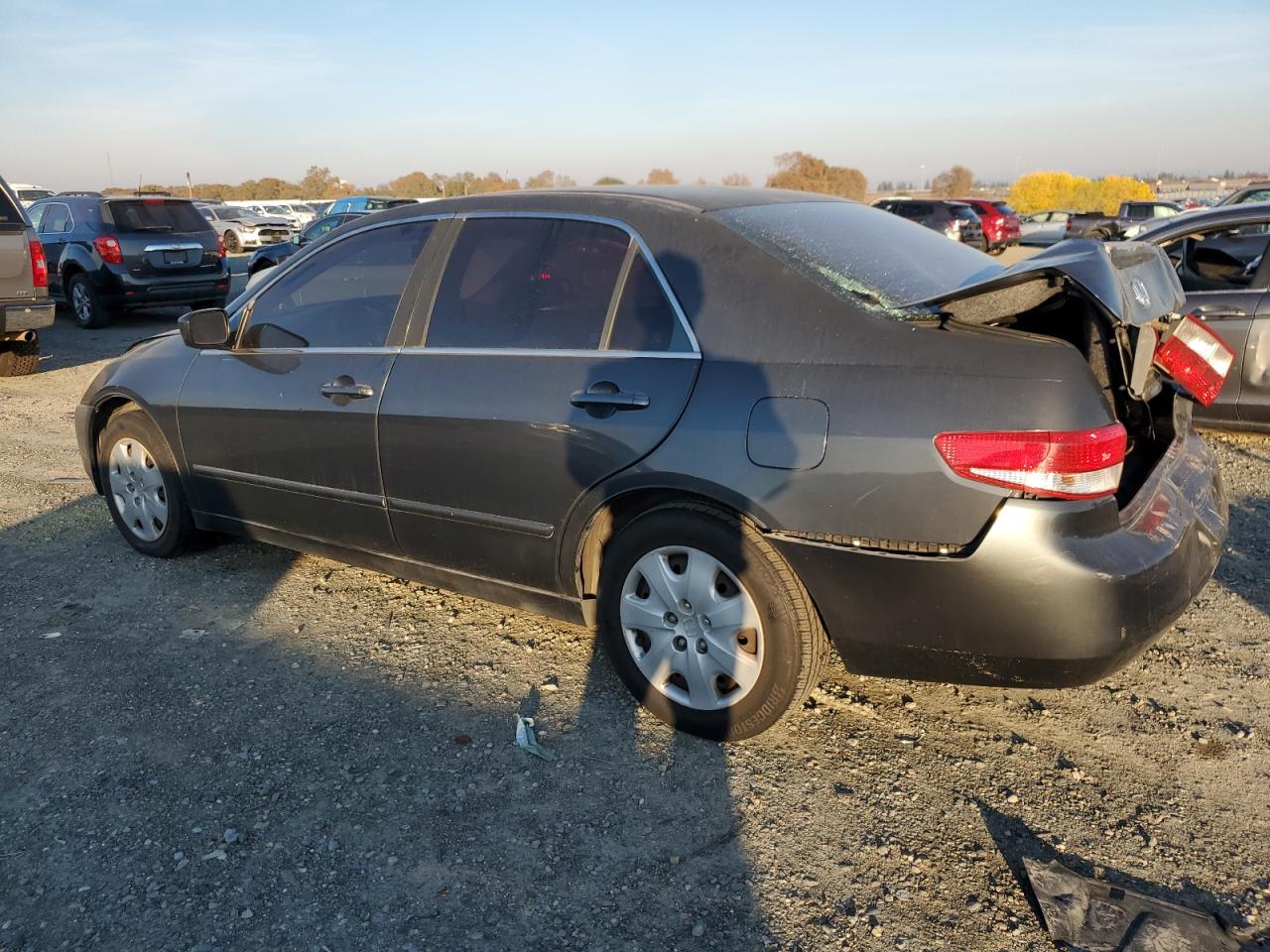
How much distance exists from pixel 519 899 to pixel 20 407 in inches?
311

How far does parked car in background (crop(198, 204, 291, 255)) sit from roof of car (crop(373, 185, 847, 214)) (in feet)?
78.7

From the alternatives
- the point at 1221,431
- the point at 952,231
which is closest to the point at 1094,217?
the point at 952,231

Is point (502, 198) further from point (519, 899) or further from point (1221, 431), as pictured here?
point (1221, 431)

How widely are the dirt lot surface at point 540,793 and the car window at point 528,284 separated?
1.23 meters

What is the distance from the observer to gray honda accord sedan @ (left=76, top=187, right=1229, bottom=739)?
102 inches

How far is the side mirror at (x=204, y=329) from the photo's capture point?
408 centimetres

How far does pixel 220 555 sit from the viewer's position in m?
4.85

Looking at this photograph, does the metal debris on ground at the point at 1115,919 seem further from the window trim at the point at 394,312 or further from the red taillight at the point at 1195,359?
the window trim at the point at 394,312

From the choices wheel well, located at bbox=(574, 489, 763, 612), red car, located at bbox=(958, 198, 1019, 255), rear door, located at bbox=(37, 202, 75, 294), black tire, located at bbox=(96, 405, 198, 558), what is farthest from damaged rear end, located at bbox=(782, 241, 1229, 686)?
red car, located at bbox=(958, 198, 1019, 255)

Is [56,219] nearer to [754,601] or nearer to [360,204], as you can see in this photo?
[360,204]

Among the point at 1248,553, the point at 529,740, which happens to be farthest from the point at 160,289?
the point at 1248,553

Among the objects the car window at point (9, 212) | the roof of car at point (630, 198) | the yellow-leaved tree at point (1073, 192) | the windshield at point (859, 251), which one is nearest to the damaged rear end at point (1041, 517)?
the windshield at point (859, 251)

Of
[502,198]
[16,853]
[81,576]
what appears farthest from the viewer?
[81,576]

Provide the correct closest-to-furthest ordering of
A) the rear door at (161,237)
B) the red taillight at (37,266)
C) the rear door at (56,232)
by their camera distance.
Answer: the red taillight at (37,266) → the rear door at (161,237) → the rear door at (56,232)
